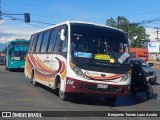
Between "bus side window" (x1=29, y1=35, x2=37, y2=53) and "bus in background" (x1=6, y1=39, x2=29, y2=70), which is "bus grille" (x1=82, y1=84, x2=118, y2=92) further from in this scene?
"bus in background" (x1=6, y1=39, x2=29, y2=70)

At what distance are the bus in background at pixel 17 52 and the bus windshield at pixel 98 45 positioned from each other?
67.4 ft

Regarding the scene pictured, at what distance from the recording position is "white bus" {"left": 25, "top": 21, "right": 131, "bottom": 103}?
13445mm

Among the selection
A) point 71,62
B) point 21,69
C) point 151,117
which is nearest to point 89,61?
point 71,62

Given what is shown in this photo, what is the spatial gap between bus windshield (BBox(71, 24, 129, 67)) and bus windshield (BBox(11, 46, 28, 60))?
20.5 meters

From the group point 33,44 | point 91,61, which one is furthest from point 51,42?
point 33,44

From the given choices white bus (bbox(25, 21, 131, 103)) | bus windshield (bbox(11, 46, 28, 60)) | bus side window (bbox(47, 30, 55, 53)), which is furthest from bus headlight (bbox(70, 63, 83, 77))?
bus windshield (bbox(11, 46, 28, 60))

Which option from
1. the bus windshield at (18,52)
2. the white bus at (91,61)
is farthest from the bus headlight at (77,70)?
the bus windshield at (18,52)

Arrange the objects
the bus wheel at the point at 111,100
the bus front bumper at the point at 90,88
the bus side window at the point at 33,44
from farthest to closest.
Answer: the bus side window at the point at 33,44 < the bus wheel at the point at 111,100 < the bus front bumper at the point at 90,88

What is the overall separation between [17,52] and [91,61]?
21848 millimetres

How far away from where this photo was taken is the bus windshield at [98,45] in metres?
13.7

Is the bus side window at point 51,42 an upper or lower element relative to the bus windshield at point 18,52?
upper

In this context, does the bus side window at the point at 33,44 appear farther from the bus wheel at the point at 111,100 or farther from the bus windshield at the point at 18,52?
the bus windshield at the point at 18,52

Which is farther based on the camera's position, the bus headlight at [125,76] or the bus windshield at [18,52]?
the bus windshield at [18,52]

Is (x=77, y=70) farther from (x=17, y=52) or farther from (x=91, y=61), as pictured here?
(x=17, y=52)
